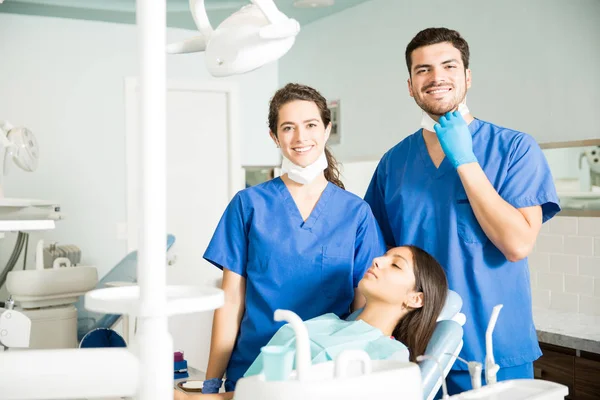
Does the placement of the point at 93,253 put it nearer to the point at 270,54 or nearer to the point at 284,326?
the point at 284,326

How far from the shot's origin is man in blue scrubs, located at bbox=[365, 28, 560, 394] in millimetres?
1609

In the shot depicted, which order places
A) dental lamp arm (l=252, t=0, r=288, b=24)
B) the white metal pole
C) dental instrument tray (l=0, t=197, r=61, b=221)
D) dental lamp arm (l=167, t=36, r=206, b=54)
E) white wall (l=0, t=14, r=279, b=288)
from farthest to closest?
white wall (l=0, t=14, r=279, b=288) → dental instrument tray (l=0, t=197, r=61, b=221) → dental lamp arm (l=167, t=36, r=206, b=54) → dental lamp arm (l=252, t=0, r=288, b=24) → the white metal pole

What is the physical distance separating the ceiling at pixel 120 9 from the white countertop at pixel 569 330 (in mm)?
2348

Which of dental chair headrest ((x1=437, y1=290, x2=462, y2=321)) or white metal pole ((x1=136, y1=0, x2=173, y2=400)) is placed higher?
white metal pole ((x1=136, y1=0, x2=173, y2=400))

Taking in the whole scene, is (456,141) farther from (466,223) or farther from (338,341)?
(338,341)

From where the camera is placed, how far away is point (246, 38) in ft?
1.97

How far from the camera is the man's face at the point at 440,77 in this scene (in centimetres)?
172

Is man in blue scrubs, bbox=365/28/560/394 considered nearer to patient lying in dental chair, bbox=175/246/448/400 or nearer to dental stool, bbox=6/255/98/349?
patient lying in dental chair, bbox=175/246/448/400

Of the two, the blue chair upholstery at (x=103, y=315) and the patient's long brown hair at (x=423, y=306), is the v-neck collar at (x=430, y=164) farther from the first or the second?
the blue chair upholstery at (x=103, y=315)

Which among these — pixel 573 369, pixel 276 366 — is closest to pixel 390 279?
pixel 276 366

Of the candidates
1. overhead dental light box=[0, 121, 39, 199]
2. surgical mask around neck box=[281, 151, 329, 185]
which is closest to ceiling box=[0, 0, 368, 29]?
overhead dental light box=[0, 121, 39, 199]

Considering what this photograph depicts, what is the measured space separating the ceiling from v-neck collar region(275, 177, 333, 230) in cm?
262

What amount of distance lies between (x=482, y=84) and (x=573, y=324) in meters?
1.30

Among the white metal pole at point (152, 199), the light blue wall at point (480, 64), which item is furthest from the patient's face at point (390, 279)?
the light blue wall at point (480, 64)
